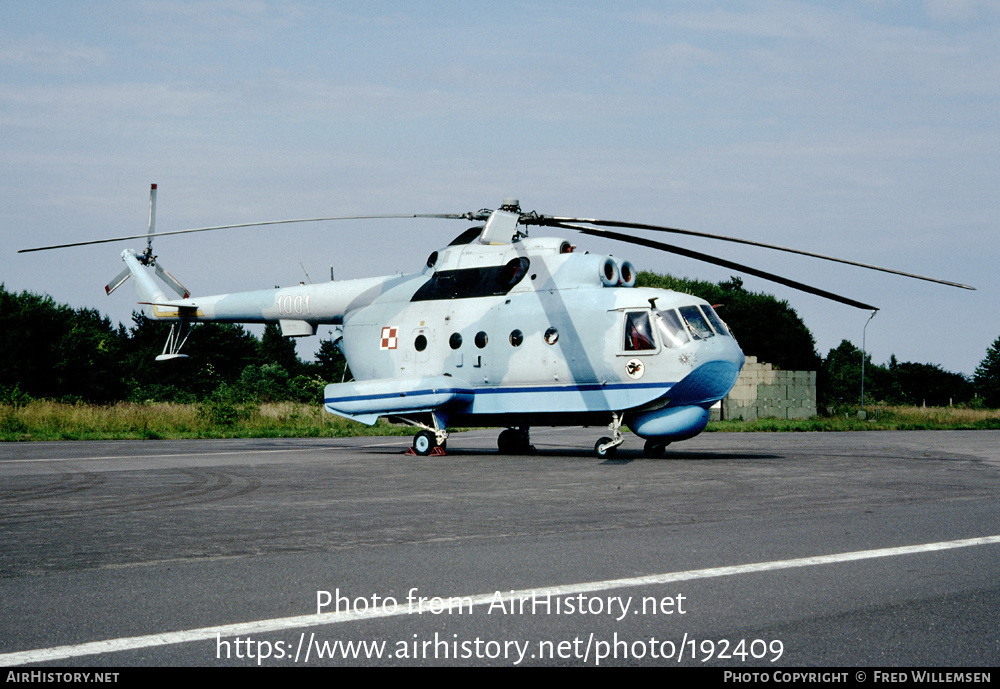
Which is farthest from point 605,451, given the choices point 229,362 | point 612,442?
point 229,362

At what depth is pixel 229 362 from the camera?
230 feet

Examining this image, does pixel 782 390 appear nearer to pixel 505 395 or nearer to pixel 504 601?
pixel 505 395

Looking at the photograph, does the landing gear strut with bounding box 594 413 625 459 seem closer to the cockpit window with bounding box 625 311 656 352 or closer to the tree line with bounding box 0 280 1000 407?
the cockpit window with bounding box 625 311 656 352

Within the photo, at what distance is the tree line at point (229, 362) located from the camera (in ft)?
146

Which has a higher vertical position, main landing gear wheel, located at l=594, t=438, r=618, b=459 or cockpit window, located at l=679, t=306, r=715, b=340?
cockpit window, located at l=679, t=306, r=715, b=340

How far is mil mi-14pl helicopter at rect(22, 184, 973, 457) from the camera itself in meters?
19.5

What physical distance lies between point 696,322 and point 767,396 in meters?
35.6

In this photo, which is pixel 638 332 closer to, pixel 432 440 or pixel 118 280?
pixel 432 440

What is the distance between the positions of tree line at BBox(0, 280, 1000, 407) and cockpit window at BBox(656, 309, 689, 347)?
893 centimetres

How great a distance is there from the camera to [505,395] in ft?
70.2

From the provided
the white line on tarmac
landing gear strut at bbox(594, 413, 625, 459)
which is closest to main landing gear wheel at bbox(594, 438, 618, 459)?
landing gear strut at bbox(594, 413, 625, 459)

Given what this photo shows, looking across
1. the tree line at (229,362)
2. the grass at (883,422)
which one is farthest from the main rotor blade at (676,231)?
the grass at (883,422)

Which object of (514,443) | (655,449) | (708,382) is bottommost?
(514,443)

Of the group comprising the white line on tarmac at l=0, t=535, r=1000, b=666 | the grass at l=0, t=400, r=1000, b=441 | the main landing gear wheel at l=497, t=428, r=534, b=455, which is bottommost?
the grass at l=0, t=400, r=1000, b=441
